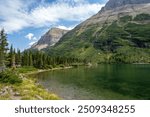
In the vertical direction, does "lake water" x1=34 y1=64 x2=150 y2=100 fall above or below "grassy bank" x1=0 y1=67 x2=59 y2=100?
below

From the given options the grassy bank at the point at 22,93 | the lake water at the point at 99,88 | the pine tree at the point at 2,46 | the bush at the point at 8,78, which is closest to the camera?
the grassy bank at the point at 22,93

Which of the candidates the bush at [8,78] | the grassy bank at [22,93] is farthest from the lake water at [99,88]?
the bush at [8,78]

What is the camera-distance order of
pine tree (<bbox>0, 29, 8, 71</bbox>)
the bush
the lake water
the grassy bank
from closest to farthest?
the grassy bank → the lake water → the bush → pine tree (<bbox>0, 29, 8, 71</bbox>)

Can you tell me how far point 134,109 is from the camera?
15.4 metres

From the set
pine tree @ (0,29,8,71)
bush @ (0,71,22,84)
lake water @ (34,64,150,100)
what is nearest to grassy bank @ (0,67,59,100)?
bush @ (0,71,22,84)

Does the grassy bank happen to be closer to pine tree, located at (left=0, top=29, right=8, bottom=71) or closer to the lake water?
the lake water

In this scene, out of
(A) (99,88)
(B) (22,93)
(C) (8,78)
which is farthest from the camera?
(A) (99,88)

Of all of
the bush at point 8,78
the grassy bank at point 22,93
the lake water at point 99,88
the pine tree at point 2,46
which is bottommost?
the lake water at point 99,88

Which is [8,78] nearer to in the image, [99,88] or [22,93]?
[22,93]

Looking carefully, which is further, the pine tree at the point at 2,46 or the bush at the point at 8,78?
the pine tree at the point at 2,46

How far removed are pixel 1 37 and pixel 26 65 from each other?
71.1 metres

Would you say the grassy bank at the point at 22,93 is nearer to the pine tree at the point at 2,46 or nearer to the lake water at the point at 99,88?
the lake water at the point at 99,88

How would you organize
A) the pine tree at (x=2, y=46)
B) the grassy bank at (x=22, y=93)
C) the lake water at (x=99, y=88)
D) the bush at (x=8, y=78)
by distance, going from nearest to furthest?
the grassy bank at (x=22, y=93), the lake water at (x=99, y=88), the bush at (x=8, y=78), the pine tree at (x=2, y=46)

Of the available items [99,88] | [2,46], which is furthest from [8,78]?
[2,46]
